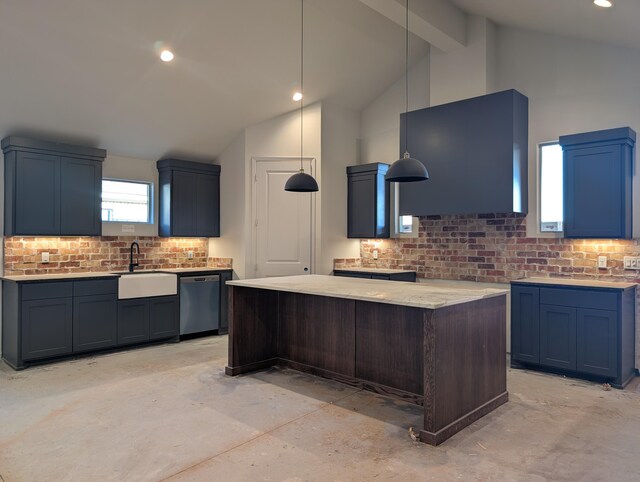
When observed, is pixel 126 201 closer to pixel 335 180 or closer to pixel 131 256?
pixel 131 256

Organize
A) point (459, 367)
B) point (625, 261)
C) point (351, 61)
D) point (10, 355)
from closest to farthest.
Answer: point (459, 367), point (625, 261), point (10, 355), point (351, 61)

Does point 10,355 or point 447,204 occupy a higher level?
point 447,204

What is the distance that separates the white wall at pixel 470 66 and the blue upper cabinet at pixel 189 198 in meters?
3.24

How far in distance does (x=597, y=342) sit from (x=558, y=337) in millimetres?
316

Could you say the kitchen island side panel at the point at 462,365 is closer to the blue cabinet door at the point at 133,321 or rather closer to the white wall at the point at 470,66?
the white wall at the point at 470,66

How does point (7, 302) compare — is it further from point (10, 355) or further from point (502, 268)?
point (502, 268)

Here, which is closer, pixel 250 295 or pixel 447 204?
pixel 250 295

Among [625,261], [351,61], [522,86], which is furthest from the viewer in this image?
[351,61]

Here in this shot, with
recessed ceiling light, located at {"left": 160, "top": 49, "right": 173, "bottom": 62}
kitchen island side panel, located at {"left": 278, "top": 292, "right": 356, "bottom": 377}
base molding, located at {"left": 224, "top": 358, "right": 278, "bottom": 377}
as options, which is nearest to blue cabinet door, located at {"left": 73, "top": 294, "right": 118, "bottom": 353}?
base molding, located at {"left": 224, "top": 358, "right": 278, "bottom": 377}

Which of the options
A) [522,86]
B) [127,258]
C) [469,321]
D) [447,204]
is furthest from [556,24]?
[127,258]

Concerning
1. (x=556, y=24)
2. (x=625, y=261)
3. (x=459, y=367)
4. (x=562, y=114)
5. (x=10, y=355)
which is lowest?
(x=10, y=355)

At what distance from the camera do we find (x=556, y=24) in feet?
14.6

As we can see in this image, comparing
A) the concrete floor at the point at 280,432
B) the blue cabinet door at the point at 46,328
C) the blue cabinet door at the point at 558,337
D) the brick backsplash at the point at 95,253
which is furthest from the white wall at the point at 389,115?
the blue cabinet door at the point at 46,328

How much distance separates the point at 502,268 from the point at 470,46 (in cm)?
251
